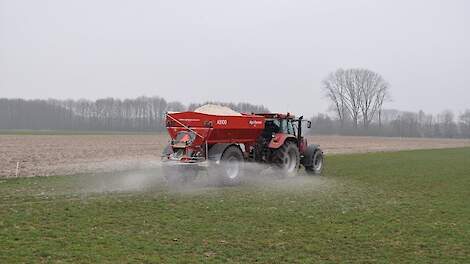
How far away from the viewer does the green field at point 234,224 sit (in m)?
7.43

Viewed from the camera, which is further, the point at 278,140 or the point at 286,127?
the point at 286,127

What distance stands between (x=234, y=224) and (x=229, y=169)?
6420 millimetres

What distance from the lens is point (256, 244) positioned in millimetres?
8164

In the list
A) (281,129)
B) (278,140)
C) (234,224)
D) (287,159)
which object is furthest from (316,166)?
(234,224)

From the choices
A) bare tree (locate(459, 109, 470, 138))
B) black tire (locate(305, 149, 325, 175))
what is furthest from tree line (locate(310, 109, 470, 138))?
black tire (locate(305, 149, 325, 175))

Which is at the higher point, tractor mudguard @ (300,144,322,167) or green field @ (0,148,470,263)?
tractor mudguard @ (300,144,322,167)

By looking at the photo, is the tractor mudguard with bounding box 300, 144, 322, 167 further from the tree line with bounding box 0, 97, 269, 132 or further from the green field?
the tree line with bounding box 0, 97, 269, 132

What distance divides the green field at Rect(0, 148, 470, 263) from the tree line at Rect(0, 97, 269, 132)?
307ft

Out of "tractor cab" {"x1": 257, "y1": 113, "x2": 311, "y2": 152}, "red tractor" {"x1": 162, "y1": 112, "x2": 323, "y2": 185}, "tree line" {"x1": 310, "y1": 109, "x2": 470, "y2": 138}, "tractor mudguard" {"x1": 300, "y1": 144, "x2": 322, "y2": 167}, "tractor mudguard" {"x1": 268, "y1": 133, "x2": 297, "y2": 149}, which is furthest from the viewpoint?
"tree line" {"x1": 310, "y1": 109, "x2": 470, "y2": 138}

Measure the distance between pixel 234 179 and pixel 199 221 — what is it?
6.30 metres

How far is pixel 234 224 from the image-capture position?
31.8ft

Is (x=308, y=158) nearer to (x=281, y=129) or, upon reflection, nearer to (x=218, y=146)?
(x=281, y=129)

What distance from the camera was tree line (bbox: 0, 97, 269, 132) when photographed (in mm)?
110438

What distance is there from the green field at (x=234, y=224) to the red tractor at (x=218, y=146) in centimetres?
95
